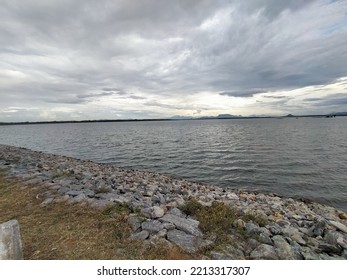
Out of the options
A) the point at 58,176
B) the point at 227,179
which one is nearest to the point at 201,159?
the point at 227,179

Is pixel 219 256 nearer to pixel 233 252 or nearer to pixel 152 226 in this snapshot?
pixel 233 252

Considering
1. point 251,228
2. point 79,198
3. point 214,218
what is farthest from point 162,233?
point 79,198

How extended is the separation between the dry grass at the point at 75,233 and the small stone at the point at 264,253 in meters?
1.50

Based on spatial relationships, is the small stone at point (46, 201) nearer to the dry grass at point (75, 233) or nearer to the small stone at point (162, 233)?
the dry grass at point (75, 233)

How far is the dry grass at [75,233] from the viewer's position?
4.89 m

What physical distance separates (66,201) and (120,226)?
125 inches

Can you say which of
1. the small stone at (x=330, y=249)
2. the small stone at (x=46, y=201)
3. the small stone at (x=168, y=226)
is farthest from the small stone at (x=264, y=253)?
the small stone at (x=46, y=201)

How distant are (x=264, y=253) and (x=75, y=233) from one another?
467cm

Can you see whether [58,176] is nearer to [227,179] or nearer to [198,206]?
[198,206]

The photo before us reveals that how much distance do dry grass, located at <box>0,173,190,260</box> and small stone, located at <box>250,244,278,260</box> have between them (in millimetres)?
1502

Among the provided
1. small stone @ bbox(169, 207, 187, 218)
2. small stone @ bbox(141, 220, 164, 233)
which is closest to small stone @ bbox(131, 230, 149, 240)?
small stone @ bbox(141, 220, 164, 233)

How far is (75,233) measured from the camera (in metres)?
5.76

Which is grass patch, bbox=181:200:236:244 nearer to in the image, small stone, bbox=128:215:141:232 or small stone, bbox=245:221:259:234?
small stone, bbox=245:221:259:234

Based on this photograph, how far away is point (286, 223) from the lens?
7.81 meters
